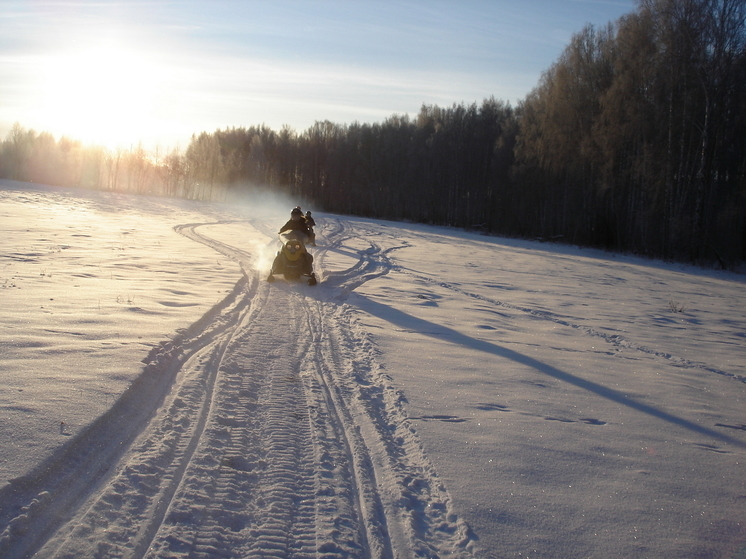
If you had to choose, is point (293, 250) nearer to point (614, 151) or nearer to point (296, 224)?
point (296, 224)

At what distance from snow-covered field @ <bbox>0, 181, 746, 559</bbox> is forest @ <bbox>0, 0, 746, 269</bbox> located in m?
18.4

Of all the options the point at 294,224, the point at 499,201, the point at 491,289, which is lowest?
the point at 491,289

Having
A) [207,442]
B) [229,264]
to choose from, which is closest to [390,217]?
[229,264]

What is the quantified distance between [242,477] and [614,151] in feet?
92.7

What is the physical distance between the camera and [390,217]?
5650 centimetres

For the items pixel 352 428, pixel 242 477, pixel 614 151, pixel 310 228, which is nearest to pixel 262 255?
pixel 310 228

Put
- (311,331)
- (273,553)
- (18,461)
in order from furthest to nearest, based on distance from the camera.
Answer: (311,331)
(18,461)
(273,553)

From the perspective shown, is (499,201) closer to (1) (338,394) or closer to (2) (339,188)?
(2) (339,188)

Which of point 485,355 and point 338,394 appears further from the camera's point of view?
→ point 485,355

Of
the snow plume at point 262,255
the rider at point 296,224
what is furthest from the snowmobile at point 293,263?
the snow plume at point 262,255

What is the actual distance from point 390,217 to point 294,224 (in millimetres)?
44904

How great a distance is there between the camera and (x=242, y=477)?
3.28m

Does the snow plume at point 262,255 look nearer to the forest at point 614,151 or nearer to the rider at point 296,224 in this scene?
the rider at point 296,224

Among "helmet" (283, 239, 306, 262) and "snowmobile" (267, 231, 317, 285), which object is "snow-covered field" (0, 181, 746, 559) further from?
"helmet" (283, 239, 306, 262)
